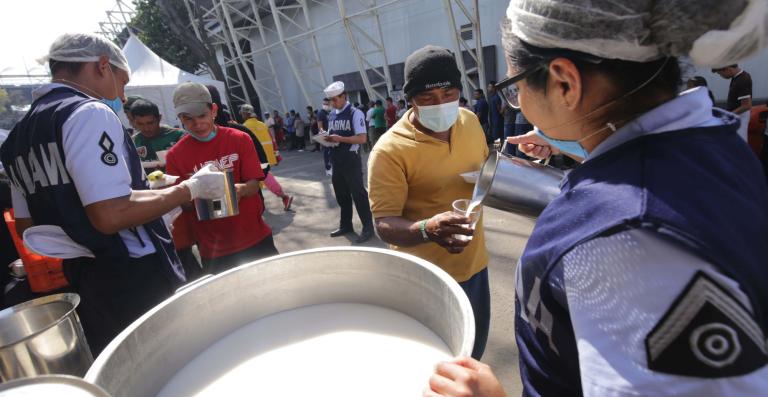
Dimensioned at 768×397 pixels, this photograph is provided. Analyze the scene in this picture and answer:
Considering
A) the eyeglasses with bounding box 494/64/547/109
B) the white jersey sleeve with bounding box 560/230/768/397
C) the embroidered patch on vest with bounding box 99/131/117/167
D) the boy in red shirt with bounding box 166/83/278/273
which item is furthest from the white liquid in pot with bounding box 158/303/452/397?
the boy in red shirt with bounding box 166/83/278/273

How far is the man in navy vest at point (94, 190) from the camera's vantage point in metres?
1.34

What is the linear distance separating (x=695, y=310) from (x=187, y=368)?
108cm

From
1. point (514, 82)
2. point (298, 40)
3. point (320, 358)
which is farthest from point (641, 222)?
point (298, 40)

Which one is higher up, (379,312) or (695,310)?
(695,310)

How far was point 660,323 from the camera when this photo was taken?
459 millimetres

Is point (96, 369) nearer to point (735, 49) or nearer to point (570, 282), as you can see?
point (570, 282)

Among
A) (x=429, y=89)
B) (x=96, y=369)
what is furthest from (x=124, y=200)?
(x=429, y=89)

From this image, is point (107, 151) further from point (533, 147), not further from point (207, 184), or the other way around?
point (533, 147)

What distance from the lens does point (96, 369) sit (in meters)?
0.69

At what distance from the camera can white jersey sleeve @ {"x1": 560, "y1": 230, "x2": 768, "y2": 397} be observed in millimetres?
452

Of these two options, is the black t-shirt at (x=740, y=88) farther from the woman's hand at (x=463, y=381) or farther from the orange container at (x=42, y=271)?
the orange container at (x=42, y=271)

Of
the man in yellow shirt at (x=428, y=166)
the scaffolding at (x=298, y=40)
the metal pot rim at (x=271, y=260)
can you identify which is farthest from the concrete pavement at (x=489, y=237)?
the scaffolding at (x=298, y=40)

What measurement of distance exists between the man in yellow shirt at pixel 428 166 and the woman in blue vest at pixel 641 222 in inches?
35.4

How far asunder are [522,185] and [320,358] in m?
0.82
